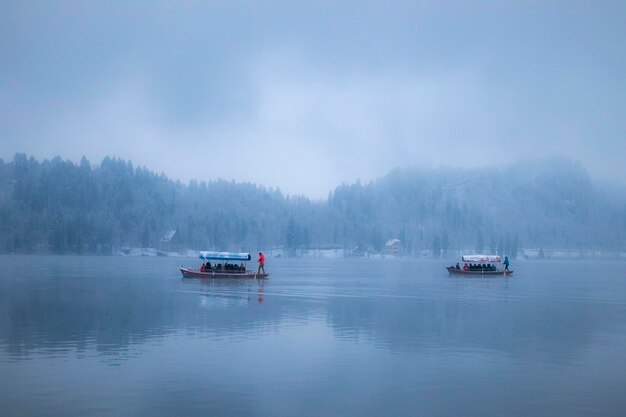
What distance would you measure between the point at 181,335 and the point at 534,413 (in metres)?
17.0

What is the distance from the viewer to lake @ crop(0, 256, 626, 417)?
18344 mm

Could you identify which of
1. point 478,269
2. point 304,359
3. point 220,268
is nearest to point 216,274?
point 220,268

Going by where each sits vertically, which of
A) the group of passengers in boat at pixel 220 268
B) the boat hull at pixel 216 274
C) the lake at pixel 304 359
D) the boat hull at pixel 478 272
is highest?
the group of passengers in boat at pixel 220 268

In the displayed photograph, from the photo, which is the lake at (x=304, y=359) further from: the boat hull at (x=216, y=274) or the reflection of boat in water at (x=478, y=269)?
the reflection of boat in water at (x=478, y=269)

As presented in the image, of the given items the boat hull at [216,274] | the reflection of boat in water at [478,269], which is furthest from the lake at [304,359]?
the reflection of boat in water at [478,269]

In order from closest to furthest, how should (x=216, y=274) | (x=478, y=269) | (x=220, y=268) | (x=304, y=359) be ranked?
1. (x=304, y=359)
2. (x=216, y=274)
3. (x=220, y=268)
4. (x=478, y=269)

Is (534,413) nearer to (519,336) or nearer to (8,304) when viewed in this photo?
(519,336)

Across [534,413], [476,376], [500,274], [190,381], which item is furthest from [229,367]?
[500,274]

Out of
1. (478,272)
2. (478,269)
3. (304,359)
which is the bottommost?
(304,359)

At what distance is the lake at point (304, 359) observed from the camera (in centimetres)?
1834

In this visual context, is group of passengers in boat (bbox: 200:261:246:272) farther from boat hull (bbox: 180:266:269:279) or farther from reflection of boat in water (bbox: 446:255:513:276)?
reflection of boat in water (bbox: 446:255:513:276)

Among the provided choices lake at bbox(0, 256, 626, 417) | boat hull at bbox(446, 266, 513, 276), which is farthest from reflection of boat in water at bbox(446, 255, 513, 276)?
lake at bbox(0, 256, 626, 417)

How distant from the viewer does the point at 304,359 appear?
2484 cm

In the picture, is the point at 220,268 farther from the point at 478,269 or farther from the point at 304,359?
the point at 304,359
